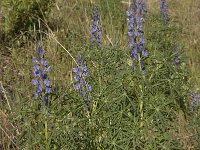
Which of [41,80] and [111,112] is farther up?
[41,80]

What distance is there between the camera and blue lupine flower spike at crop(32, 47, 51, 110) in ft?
7.29

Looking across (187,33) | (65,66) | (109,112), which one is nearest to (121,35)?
(65,66)

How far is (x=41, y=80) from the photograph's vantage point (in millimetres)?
2297

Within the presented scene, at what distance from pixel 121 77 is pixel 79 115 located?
0.36 m

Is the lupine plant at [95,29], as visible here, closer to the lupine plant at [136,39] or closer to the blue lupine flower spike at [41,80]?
the lupine plant at [136,39]

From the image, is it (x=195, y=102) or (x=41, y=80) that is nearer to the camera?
(x=41, y=80)

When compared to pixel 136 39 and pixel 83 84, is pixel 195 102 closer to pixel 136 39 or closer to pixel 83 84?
pixel 136 39

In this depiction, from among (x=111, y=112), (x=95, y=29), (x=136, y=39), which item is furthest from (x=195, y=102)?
(x=111, y=112)

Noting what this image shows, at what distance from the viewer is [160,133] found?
2443 millimetres

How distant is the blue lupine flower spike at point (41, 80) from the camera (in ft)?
7.29

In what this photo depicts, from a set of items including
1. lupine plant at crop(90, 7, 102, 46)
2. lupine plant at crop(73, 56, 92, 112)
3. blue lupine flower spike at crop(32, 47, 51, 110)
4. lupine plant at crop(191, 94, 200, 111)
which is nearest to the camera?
blue lupine flower spike at crop(32, 47, 51, 110)

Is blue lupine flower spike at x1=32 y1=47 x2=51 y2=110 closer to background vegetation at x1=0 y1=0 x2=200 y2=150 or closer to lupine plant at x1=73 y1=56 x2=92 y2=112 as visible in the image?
background vegetation at x1=0 y1=0 x2=200 y2=150

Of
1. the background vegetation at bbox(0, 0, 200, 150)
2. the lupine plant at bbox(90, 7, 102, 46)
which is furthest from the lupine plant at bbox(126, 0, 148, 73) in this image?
the lupine plant at bbox(90, 7, 102, 46)

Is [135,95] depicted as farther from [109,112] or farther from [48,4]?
[48,4]
